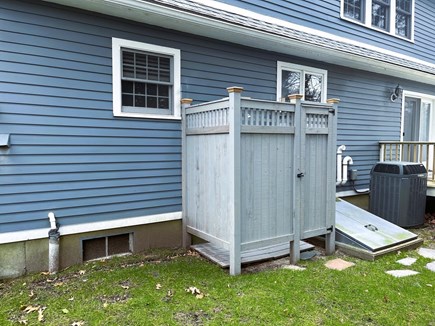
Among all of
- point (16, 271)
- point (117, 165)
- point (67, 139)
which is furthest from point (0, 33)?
point (16, 271)

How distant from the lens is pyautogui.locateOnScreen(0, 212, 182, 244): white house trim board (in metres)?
3.53

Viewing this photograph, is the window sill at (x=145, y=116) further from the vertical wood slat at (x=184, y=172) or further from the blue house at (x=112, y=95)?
the vertical wood slat at (x=184, y=172)

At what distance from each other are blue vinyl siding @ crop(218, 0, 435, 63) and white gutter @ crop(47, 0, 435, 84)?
6.8 inches

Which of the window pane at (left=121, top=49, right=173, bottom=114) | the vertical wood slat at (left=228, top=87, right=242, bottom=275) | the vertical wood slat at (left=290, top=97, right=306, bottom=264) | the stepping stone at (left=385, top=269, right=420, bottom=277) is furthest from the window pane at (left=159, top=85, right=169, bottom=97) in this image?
the stepping stone at (left=385, top=269, right=420, bottom=277)

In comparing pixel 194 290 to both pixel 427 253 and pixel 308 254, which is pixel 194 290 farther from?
pixel 427 253

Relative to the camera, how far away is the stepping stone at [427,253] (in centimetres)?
429

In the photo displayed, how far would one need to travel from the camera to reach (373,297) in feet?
10.2

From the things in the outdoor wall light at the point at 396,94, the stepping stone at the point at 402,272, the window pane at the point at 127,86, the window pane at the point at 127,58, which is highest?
the outdoor wall light at the point at 396,94

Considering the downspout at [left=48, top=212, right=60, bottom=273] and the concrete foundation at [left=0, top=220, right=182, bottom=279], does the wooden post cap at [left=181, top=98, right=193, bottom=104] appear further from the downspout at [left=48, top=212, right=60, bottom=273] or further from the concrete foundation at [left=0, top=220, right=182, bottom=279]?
the downspout at [left=48, top=212, right=60, bottom=273]

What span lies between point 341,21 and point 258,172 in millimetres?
5043

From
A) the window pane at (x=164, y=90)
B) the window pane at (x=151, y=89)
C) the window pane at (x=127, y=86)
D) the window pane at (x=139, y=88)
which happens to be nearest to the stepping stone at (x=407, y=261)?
the window pane at (x=164, y=90)

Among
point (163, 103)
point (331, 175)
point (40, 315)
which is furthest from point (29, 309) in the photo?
point (331, 175)

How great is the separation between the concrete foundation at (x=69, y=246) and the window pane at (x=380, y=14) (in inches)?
272

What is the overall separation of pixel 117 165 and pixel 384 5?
762 centimetres
